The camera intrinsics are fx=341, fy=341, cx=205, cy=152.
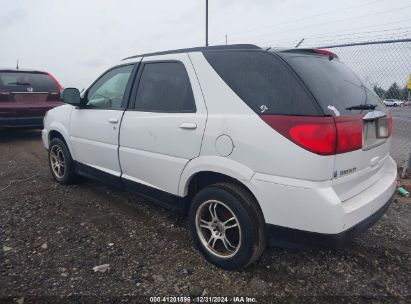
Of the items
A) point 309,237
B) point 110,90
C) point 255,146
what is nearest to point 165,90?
point 110,90

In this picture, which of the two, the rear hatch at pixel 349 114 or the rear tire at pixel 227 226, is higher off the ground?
the rear hatch at pixel 349 114

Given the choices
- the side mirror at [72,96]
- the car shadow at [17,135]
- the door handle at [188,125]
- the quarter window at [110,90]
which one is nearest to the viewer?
the door handle at [188,125]

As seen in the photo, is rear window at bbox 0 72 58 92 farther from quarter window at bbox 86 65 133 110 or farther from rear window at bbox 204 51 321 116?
rear window at bbox 204 51 321 116

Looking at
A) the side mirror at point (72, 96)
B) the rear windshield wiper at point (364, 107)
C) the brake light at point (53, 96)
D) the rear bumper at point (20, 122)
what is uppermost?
the brake light at point (53, 96)

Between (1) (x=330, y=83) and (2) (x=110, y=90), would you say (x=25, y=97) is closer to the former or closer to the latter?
(2) (x=110, y=90)

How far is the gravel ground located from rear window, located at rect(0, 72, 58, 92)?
4.68 m

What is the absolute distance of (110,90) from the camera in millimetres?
3875

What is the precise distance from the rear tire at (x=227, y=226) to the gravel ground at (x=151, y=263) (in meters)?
0.14

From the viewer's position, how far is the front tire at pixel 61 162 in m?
4.61

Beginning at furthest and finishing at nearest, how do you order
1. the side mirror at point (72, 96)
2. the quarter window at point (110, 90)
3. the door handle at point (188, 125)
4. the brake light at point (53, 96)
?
1. the brake light at point (53, 96)
2. the side mirror at point (72, 96)
3. the quarter window at point (110, 90)
4. the door handle at point (188, 125)

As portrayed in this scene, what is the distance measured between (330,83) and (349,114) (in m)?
0.28

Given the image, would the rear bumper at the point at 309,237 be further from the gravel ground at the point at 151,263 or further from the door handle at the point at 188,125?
the door handle at the point at 188,125

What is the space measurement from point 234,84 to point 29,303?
214cm

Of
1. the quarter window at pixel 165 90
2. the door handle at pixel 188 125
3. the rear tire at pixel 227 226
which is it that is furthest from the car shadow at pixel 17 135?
the rear tire at pixel 227 226
